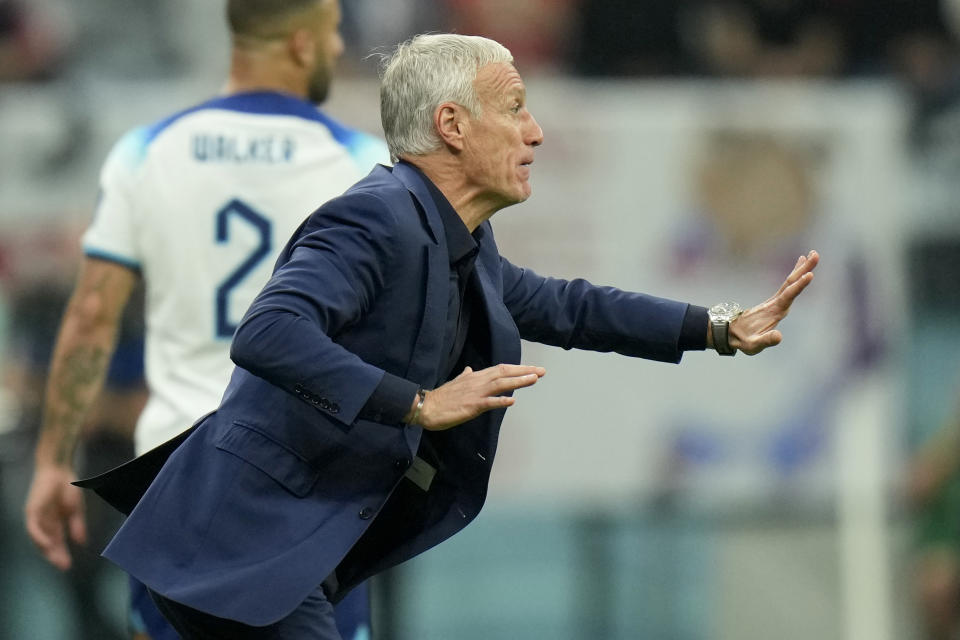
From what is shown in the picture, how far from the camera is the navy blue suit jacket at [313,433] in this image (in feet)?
10.7

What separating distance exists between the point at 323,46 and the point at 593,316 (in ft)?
4.00

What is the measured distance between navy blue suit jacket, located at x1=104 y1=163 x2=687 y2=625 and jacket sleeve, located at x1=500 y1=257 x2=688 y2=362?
0.31m

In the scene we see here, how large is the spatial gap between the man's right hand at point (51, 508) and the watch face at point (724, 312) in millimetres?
1829

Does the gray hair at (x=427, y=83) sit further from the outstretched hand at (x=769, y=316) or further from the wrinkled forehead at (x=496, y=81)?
the outstretched hand at (x=769, y=316)

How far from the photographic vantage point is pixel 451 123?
3580 mm

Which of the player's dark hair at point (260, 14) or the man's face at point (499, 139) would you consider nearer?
the man's face at point (499, 139)

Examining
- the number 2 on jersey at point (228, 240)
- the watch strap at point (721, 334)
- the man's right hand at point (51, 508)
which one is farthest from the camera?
A: the man's right hand at point (51, 508)

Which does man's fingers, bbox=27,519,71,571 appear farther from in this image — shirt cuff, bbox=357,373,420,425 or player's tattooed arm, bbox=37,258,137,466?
shirt cuff, bbox=357,373,420,425

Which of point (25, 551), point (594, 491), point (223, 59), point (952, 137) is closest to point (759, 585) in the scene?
point (594, 491)

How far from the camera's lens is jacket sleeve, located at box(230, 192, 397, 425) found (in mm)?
3182

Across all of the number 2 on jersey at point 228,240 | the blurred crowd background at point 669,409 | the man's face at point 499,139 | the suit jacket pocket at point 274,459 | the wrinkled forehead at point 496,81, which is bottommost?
the blurred crowd background at point 669,409

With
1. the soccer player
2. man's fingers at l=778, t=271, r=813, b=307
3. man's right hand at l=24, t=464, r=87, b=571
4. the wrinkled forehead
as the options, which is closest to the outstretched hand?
man's fingers at l=778, t=271, r=813, b=307

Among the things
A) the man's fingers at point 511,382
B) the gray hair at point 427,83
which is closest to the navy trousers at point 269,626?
the man's fingers at point 511,382

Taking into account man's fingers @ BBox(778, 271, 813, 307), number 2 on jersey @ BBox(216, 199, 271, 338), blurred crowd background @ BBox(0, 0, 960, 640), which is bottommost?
blurred crowd background @ BBox(0, 0, 960, 640)
